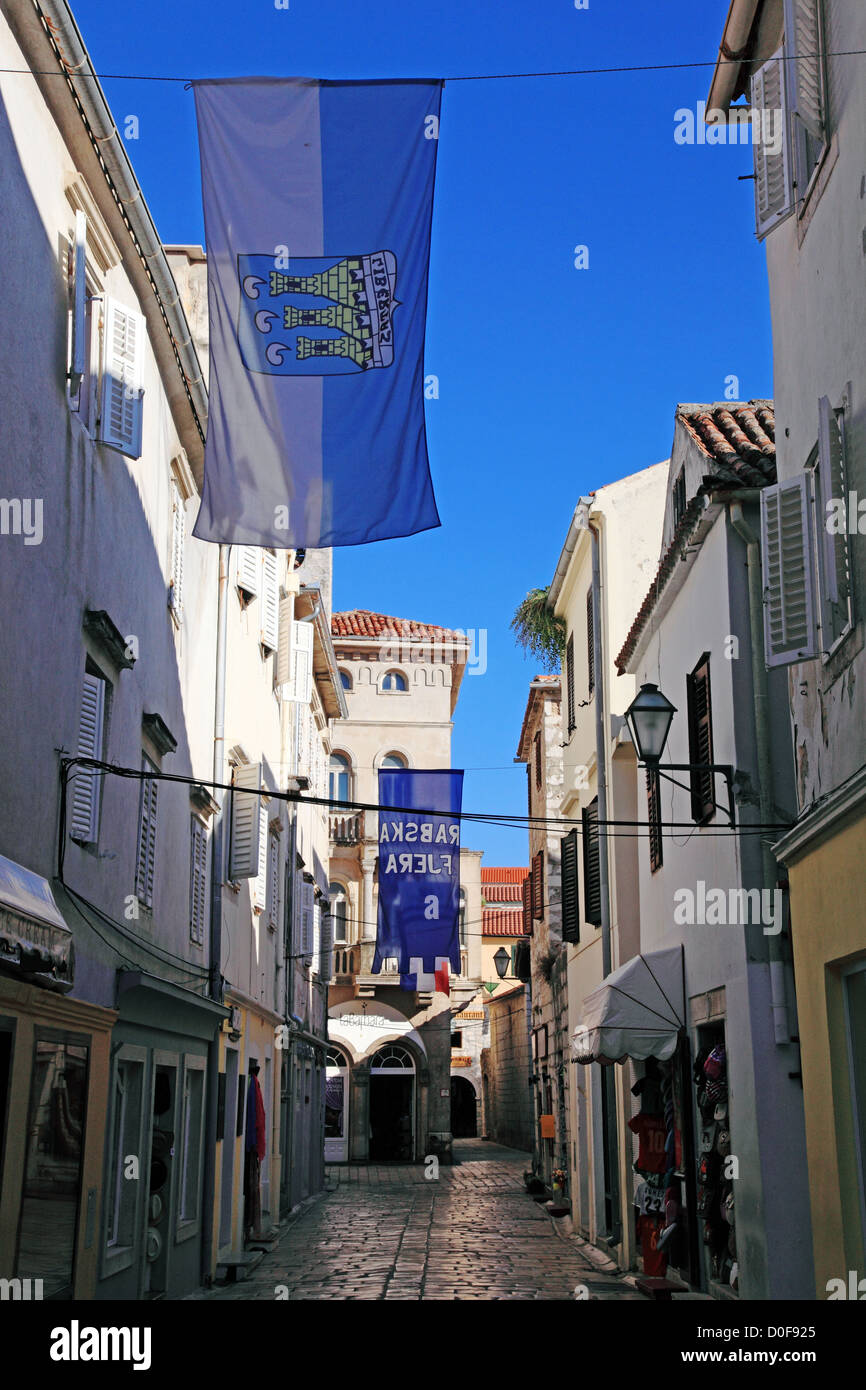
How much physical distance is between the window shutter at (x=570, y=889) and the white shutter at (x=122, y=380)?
13.2 metres

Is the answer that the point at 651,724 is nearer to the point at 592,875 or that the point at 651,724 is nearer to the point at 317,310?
the point at 317,310

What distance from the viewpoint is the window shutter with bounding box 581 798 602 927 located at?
2073 cm

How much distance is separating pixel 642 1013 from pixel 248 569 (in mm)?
9017

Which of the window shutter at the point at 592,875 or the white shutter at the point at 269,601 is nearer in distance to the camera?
the window shutter at the point at 592,875

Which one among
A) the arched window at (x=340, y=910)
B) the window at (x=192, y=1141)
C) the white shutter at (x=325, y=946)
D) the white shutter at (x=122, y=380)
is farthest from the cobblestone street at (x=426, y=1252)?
the arched window at (x=340, y=910)

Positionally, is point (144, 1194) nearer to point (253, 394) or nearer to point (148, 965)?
point (148, 965)

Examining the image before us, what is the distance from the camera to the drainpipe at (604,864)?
770 inches

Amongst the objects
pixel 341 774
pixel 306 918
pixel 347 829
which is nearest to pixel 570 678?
pixel 306 918

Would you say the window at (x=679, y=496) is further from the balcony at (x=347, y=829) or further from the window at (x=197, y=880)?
A: the balcony at (x=347, y=829)

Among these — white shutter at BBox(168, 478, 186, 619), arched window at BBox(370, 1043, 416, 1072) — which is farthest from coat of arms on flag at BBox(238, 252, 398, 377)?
arched window at BBox(370, 1043, 416, 1072)

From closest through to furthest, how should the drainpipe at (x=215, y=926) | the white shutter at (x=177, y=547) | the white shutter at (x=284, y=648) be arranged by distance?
the white shutter at (x=177, y=547)
the drainpipe at (x=215, y=926)
the white shutter at (x=284, y=648)

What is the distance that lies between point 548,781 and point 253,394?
77.0 feet

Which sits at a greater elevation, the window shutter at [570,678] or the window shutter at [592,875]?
the window shutter at [570,678]

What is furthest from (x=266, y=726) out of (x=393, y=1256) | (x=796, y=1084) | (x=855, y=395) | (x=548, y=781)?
(x=855, y=395)
